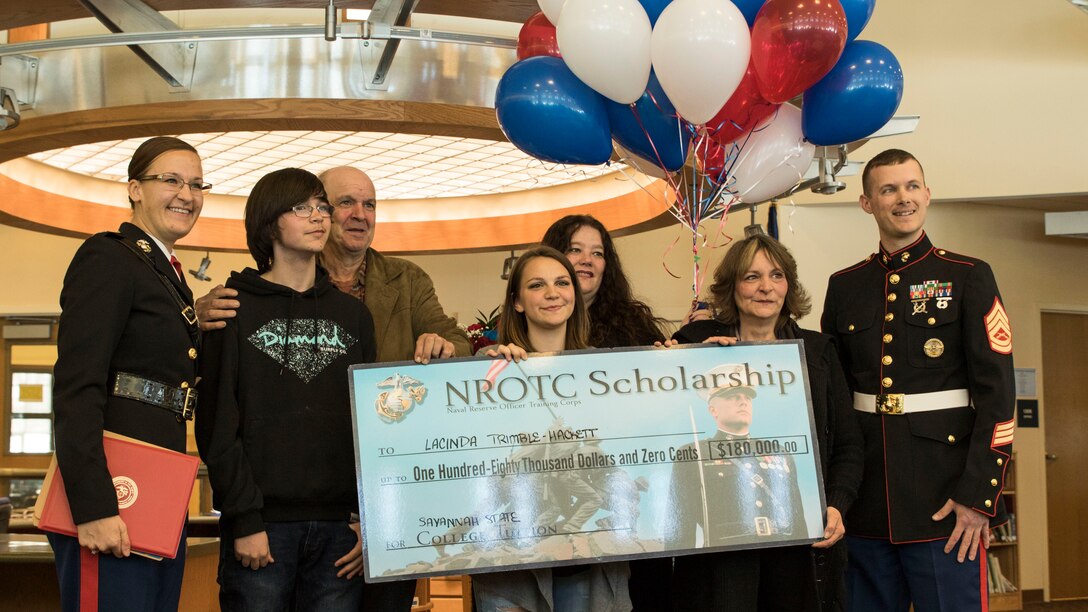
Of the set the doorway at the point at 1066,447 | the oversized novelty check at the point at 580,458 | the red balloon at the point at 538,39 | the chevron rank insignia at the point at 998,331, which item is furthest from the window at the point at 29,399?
the doorway at the point at 1066,447

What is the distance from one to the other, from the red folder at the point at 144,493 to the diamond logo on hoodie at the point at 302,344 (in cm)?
33

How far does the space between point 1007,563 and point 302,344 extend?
7221 mm

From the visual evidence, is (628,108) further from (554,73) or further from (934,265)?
(934,265)

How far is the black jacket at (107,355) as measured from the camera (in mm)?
2066

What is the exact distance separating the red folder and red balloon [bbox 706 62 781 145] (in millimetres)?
1962

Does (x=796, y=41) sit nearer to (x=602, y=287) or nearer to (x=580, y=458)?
(x=602, y=287)

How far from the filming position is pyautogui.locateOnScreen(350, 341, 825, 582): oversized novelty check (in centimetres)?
236

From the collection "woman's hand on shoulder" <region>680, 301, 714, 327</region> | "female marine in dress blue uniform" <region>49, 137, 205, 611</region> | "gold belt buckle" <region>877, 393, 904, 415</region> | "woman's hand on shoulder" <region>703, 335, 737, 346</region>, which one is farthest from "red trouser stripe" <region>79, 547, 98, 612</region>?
"gold belt buckle" <region>877, 393, 904, 415</region>

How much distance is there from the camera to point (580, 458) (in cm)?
245

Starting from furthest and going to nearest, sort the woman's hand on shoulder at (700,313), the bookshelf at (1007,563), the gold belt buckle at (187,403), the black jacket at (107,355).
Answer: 1. the bookshelf at (1007,563)
2. the woman's hand on shoulder at (700,313)
3. the gold belt buckle at (187,403)
4. the black jacket at (107,355)

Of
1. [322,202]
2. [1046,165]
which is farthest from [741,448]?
[1046,165]

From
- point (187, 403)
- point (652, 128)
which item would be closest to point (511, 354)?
point (187, 403)

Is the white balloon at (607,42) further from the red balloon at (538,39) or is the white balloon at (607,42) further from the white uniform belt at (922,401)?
the white uniform belt at (922,401)

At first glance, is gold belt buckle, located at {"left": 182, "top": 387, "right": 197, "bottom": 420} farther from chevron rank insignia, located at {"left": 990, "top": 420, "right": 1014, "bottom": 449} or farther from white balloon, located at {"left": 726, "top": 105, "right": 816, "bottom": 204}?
chevron rank insignia, located at {"left": 990, "top": 420, "right": 1014, "bottom": 449}
